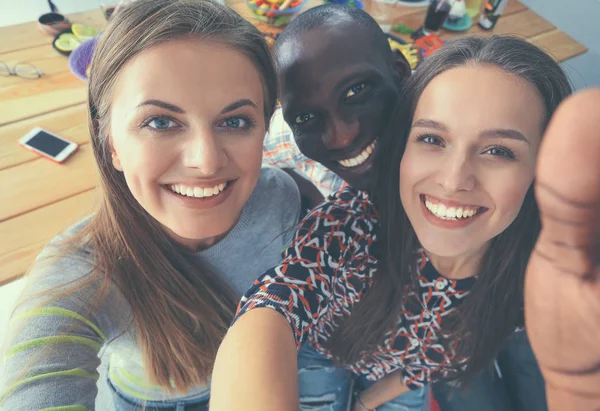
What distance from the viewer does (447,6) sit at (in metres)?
1.56

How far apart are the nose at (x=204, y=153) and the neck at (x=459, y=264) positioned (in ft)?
1.36

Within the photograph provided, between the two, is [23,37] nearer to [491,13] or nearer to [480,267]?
[480,267]

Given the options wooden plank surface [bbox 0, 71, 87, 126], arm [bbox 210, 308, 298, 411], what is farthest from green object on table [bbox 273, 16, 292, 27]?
arm [bbox 210, 308, 298, 411]

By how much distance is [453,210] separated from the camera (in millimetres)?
590

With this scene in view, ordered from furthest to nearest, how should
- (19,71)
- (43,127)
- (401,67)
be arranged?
(19,71)
(43,127)
(401,67)

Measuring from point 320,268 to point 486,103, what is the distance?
0.33 m

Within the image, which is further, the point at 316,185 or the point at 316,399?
the point at 316,185

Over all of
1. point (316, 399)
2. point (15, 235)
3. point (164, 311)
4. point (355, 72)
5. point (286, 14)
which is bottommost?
point (316, 399)

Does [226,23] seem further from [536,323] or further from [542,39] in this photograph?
[542,39]

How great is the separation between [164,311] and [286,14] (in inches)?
49.0

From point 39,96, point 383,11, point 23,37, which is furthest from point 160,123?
point 383,11

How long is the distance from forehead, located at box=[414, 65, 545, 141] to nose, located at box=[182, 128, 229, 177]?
306mm

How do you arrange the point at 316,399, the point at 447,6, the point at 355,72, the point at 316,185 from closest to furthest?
1. the point at 355,72
2. the point at 316,399
3. the point at 316,185
4. the point at 447,6

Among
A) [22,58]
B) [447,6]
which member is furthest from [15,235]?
[447,6]
